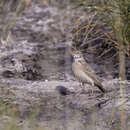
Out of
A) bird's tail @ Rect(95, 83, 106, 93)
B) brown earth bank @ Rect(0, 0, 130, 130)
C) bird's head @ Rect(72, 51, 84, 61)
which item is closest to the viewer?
brown earth bank @ Rect(0, 0, 130, 130)

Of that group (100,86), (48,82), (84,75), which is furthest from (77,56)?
(100,86)

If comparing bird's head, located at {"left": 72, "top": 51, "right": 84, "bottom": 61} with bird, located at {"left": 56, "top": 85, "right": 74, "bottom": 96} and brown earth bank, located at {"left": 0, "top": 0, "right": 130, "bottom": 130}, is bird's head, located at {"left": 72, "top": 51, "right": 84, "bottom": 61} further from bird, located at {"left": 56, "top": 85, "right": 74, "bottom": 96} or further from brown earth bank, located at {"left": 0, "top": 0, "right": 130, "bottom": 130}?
bird, located at {"left": 56, "top": 85, "right": 74, "bottom": 96}

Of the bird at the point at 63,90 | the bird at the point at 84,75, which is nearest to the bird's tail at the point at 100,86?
the bird at the point at 84,75

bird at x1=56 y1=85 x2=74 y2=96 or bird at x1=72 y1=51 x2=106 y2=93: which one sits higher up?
bird at x1=72 y1=51 x2=106 y2=93

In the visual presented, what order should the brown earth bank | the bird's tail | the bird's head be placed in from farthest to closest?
the bird's head, the bird's tail, the brown earth bank

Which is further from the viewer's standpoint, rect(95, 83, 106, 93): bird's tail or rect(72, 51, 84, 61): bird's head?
rect(72, 51, 84, 61): bird's head

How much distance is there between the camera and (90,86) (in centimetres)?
792

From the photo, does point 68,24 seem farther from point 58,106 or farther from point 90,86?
point 58,106

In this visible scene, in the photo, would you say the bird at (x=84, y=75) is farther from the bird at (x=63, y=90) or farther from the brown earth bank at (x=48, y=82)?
the bird at (x=63, y=90)

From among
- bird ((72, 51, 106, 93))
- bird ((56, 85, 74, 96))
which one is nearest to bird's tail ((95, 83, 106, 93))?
bird ((72, 51, 106, 93))

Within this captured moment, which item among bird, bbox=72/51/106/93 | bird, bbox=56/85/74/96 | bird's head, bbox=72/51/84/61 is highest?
bird's head, bbox=72/51/84/61

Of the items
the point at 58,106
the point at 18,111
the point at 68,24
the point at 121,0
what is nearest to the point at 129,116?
the point at 58,106

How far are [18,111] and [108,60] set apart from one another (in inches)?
135

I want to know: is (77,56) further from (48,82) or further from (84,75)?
(48,82)
